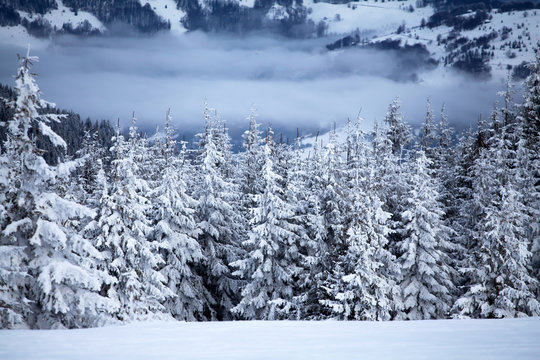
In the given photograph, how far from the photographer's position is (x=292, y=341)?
8.48 metres

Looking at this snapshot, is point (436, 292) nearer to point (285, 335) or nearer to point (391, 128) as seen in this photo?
point (391, 128)

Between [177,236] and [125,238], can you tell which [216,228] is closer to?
[177,236]

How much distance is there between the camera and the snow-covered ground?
7242 mm

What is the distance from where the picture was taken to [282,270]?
28.5m

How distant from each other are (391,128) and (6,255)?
3747cm

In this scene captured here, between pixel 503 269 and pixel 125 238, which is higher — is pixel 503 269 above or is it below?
below

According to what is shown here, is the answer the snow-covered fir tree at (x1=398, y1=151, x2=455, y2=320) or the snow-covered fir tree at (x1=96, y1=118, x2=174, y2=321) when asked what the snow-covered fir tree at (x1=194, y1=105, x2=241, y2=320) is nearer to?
the snow-covered fir tree at (x1=96, y1=118, x2=174, y2=321)

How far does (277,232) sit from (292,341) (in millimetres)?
19509

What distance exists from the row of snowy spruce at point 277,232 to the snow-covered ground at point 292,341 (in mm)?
5147

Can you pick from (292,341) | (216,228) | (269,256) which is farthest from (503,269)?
A: (292,341)

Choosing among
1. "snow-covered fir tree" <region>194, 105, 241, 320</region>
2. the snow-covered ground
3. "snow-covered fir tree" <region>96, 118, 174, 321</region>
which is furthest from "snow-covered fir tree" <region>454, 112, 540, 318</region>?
"snow-covered fir tree" <region>96, 118, 174, 321</region>

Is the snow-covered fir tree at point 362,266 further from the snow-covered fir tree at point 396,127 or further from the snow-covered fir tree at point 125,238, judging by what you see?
the snow-covered fir tree at point 396,127

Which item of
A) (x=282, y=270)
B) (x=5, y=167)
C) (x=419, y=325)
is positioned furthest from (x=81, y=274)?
(x=282, y=270)

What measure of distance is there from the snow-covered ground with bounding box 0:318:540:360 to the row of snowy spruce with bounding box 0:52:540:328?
5.15 meters
